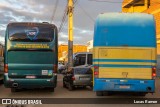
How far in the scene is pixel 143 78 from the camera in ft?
48.0

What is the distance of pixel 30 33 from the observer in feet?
57.7

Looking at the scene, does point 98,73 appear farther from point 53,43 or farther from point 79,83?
point 79,83

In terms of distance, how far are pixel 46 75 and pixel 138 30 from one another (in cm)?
523

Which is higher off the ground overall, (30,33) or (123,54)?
(30,33)

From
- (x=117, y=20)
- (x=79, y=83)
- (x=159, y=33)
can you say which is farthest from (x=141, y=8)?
(x=117, y=20)

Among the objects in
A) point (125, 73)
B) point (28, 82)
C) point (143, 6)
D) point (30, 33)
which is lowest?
point (28, 82)

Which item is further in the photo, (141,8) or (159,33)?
(141,8)

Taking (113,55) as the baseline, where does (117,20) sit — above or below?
above

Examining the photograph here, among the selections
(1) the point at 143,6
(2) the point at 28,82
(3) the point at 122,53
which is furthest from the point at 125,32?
(1) the point at 143,6

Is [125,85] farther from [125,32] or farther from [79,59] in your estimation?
[79,59]

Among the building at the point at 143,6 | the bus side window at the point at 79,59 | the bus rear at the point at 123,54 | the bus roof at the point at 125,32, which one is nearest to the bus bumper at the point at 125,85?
the bus rear at the point at 123,54

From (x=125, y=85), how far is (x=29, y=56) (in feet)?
17.2

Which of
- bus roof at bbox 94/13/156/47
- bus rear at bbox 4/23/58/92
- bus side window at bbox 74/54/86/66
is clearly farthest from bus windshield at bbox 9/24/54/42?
bus side window at bbox 74/54/86/66

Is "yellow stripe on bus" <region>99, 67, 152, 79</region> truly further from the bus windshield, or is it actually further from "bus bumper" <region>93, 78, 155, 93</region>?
the bus windshield
